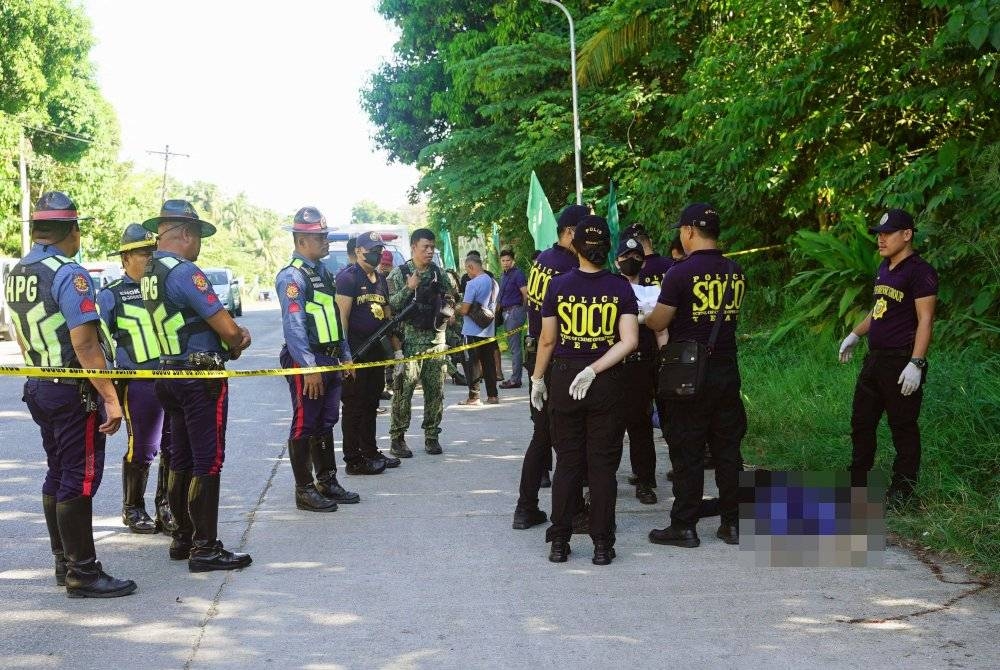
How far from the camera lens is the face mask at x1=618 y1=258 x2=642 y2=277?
6.75 metres

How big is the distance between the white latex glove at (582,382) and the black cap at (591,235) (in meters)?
0.65

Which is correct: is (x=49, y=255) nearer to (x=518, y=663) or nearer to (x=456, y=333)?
(x=518, y=663)

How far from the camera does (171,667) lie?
4078mm

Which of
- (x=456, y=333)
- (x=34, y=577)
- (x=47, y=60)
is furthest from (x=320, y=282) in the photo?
(x=47, y=60)

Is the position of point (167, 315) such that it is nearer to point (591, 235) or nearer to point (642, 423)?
point (591, 235)

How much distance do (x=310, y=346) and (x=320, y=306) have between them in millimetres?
265

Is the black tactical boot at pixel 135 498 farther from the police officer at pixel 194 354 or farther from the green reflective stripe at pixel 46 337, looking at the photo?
the green reflective stripe at pixel 46 337

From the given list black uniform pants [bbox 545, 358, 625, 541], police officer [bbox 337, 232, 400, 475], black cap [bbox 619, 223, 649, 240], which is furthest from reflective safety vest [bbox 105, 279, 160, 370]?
black cap [bbox 619, 223, 649, 240]

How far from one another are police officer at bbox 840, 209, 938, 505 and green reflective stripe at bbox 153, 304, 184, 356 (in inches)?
152

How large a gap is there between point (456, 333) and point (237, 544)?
19.9ft

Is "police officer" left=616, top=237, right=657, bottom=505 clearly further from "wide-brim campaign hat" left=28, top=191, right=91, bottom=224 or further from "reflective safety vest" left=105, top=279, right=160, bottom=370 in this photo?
"wide-brim campaign hat" left=28, top=191, right=91, bottom=224

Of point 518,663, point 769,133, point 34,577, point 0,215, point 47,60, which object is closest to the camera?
point 518,663

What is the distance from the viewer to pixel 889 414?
6020 mm

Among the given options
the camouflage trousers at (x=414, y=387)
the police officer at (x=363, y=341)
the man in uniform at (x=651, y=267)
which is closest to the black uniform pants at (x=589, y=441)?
the man in uniform at (x=651, y=267)
